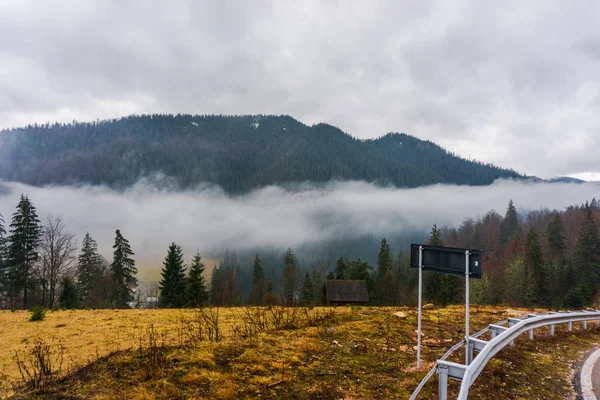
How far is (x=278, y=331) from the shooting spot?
10.4m

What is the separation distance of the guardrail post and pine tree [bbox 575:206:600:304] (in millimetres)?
52801

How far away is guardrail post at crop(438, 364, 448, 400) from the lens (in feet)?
16.2

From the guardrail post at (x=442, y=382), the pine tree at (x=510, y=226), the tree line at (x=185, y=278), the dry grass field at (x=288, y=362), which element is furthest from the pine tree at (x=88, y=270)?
the pine tree at (x=510, y=226)

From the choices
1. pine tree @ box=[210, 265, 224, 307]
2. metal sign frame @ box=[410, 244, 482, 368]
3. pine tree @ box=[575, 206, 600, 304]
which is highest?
metal sign frame @ box=[410, 244, 482, 368]

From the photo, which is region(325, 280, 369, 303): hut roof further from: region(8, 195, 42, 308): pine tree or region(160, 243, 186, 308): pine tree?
region(8, 195, 42, 308): pine tree

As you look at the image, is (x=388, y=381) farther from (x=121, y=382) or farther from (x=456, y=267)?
(x=121, y=382)

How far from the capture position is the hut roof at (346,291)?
1741 inches

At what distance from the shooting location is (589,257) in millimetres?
48406

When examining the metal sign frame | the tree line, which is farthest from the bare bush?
the tree line

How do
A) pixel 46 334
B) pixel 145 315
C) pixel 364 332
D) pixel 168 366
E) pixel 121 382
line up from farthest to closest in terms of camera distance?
1. pixel 145 315
2. pixel 46 334
3. pixel 364 332
4. pixel 168 366
5. pixel 121 382

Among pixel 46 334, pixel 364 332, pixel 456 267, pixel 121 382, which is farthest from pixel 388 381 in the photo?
pixel 46 334

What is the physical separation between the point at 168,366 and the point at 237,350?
65.9 inches

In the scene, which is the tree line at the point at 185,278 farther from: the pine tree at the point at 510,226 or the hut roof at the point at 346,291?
the pine tree at the point at 510,226

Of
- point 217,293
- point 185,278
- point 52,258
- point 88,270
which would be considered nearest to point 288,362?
point 52,258
